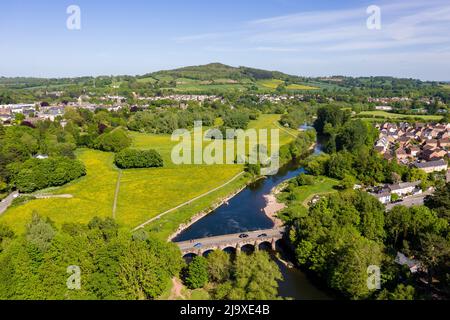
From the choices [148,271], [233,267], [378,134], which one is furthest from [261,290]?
[378,134]

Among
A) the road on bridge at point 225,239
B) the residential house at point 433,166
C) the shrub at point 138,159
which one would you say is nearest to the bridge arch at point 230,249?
the road on bridge at point 225,239

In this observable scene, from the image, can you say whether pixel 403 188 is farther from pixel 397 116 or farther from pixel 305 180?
→ pixel 397 116

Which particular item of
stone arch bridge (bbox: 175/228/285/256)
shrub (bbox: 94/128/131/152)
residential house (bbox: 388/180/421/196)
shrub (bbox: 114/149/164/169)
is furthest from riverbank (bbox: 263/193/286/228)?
shrub (bbox: 94/128/131/152)

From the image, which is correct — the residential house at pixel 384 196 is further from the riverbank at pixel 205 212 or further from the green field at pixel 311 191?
the riverbank at pixel 205 212

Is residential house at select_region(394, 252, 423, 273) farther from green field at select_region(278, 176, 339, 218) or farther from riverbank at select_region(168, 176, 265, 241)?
riverbank at select_region(168, 176, 265, 241)

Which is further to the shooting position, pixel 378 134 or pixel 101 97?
pixel 101 97
